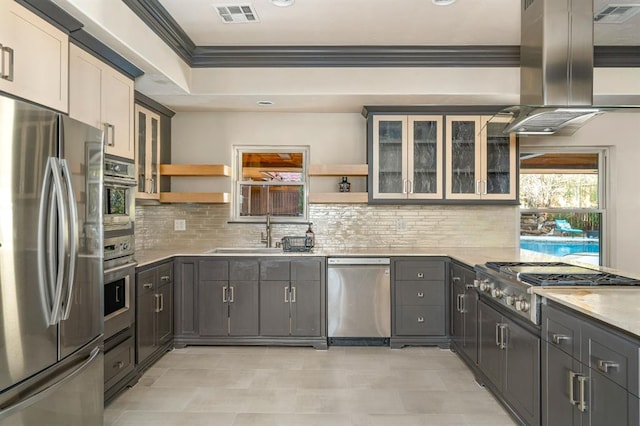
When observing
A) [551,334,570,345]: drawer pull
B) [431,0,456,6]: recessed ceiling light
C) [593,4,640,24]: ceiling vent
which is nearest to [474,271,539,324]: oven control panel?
[551,334,570,345]: drawer pull

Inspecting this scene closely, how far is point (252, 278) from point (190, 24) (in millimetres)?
2260

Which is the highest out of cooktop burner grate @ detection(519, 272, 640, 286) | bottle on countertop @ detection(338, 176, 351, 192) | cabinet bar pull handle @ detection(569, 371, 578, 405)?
bottle on countertop @ detection(338, 176, 351, 192)

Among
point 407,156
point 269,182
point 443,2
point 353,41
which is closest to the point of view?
point 443,2

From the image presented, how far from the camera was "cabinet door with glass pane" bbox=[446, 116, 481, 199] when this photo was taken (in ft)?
14.8

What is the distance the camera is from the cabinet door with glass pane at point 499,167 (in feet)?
14.9

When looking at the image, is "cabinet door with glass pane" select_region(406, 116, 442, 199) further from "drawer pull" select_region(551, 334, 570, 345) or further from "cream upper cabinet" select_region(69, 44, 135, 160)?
"cream upper cabinet" select_region(69, 44, 135, 160)

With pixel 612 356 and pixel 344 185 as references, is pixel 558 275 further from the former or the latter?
pixel 344 185

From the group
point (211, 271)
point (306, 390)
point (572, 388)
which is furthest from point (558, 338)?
point (211, 271)

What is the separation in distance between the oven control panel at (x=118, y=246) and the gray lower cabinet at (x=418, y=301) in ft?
7.51

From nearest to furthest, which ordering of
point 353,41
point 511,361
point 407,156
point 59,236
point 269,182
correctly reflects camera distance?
1. point 59,236
2. point 511,361
3. point 353,41
4. point 407,156
5. point 269,182

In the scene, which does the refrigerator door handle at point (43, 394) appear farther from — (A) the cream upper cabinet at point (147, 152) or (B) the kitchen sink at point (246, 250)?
(B) the kitchen sink at point (246, 250)

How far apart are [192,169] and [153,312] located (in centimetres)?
157

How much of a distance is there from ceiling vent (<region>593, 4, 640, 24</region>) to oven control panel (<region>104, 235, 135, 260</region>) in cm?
387

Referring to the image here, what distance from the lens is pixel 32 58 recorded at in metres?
2.24
